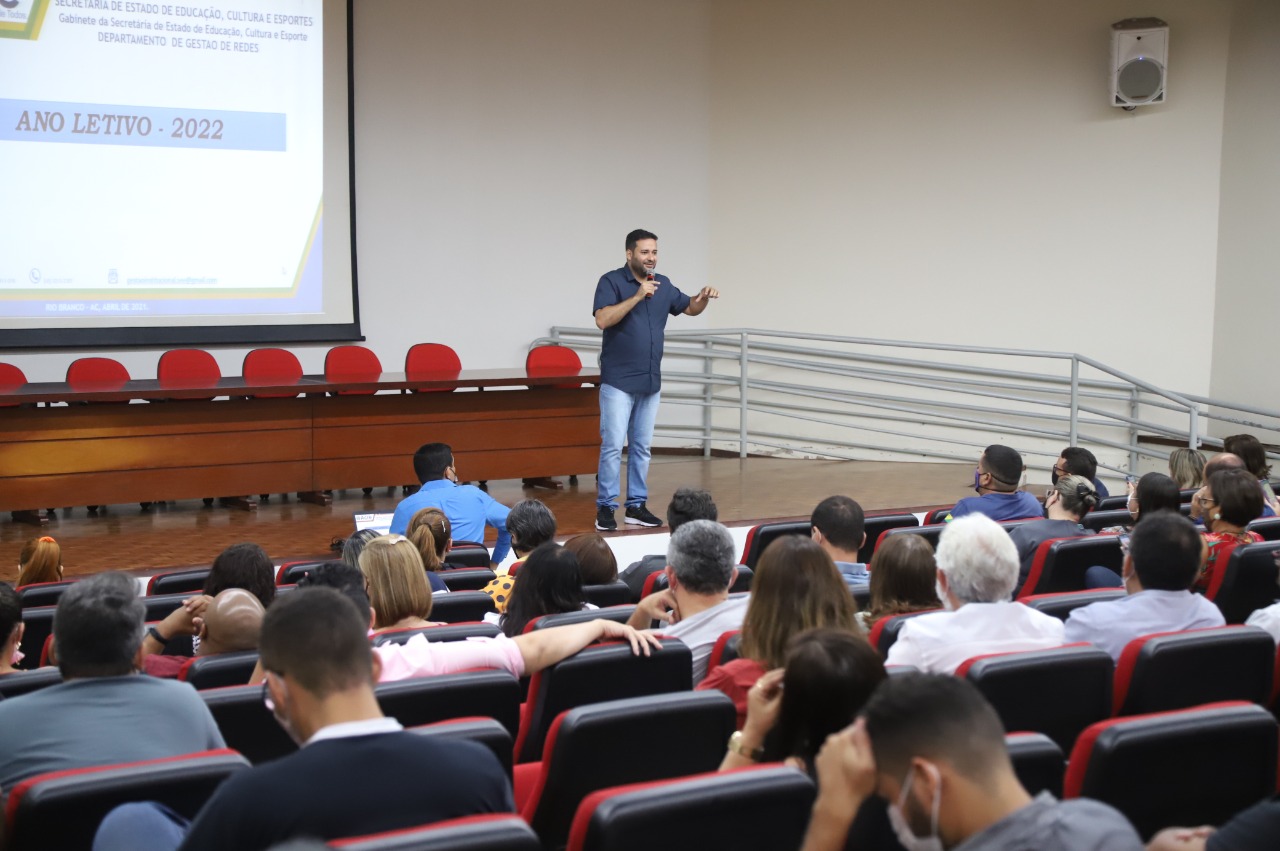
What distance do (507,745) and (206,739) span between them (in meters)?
0.55

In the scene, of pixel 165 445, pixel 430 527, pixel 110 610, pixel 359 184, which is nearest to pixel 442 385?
pixel 165 445

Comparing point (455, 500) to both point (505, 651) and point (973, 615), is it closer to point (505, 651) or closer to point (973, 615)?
point (505, 651)

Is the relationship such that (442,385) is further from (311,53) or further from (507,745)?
(507,745)

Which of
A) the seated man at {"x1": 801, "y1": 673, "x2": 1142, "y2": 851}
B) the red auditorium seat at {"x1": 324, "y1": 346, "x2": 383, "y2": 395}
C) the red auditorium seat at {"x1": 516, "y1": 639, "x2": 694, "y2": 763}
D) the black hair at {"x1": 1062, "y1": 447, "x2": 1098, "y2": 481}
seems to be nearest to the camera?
the seated man at {"x1": 801, "y1": 673, "x2": 1142, "y2": 851}

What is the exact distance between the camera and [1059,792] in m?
1.89

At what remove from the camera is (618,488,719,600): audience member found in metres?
4.11

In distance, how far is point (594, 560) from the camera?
3.79m

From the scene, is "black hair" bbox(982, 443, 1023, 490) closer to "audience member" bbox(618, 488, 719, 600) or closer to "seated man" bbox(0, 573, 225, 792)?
"audience member" bbox(618, 488, 719, 600)

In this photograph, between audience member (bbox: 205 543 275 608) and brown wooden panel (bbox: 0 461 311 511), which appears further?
brown wooden panel (bbox: 0 461 311 511)

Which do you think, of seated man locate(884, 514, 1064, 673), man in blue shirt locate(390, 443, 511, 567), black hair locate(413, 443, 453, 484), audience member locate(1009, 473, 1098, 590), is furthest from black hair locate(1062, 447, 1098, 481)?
black hair locate(413, 443, 453, 484)

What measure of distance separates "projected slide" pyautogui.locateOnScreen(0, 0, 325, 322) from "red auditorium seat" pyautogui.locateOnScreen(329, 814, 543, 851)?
7908 millimetres

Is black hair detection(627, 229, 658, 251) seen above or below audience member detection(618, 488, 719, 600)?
above

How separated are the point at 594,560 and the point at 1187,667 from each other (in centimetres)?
181

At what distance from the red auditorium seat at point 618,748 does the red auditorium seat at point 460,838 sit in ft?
1.65
